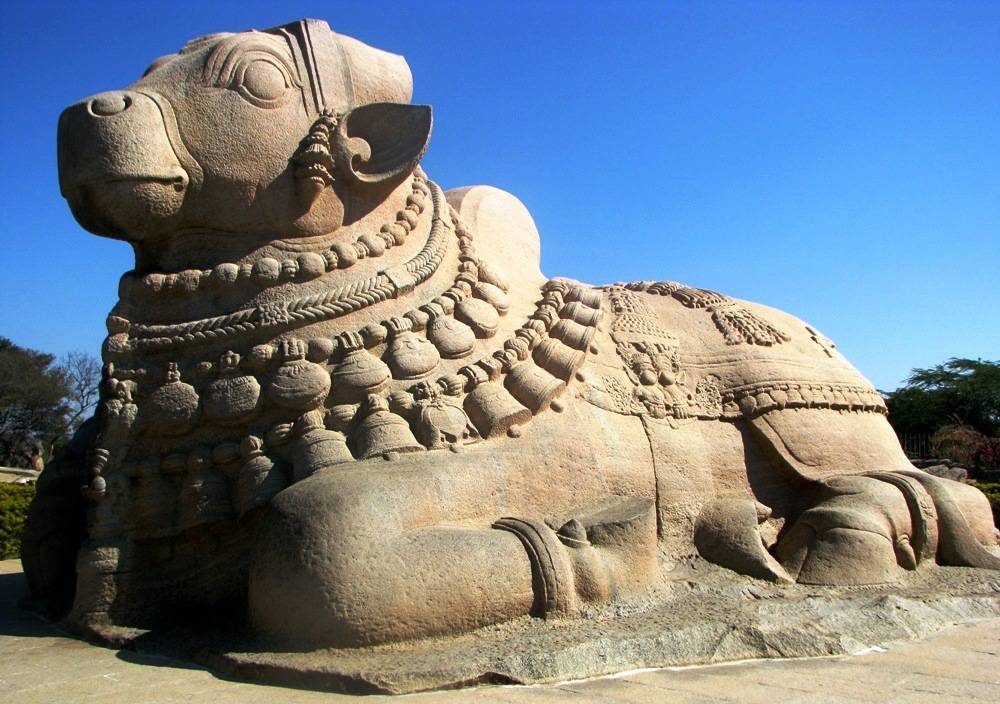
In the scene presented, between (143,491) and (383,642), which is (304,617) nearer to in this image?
(383,642)

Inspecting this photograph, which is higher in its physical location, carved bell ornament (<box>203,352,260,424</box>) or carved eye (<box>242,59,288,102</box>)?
carved eye (<box>242,59,288,102</box>)

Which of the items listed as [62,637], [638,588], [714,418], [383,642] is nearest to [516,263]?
[714,418]

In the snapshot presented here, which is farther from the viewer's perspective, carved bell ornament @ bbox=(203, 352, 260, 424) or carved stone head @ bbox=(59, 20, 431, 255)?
carved stone head @ bbox=(59, 20, 431, 255)

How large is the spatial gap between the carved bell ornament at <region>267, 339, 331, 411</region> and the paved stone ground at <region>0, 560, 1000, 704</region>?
102 centimetres

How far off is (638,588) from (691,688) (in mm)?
765

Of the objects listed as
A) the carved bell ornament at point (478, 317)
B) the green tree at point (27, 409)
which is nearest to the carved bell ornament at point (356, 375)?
the carved bell ornament at point (478, 317)

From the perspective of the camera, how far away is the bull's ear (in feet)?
13.3

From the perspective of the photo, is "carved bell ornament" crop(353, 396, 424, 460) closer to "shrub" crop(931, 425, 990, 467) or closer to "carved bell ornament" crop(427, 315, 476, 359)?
"carved bell ornament" crop(427, 315, 476, 359)

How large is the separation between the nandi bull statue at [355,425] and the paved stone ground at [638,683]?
28cm

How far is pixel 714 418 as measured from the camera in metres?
4.54

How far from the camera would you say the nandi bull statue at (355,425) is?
322 centimetres

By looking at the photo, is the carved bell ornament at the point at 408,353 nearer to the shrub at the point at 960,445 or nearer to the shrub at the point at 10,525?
the shrub at the point at 10,525

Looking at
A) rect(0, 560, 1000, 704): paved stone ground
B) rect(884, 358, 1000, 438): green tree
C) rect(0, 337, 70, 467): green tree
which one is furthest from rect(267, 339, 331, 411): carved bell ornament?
rect(0, 337, 70, 467): green tree

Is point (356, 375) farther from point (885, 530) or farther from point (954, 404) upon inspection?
point (954, 404)
